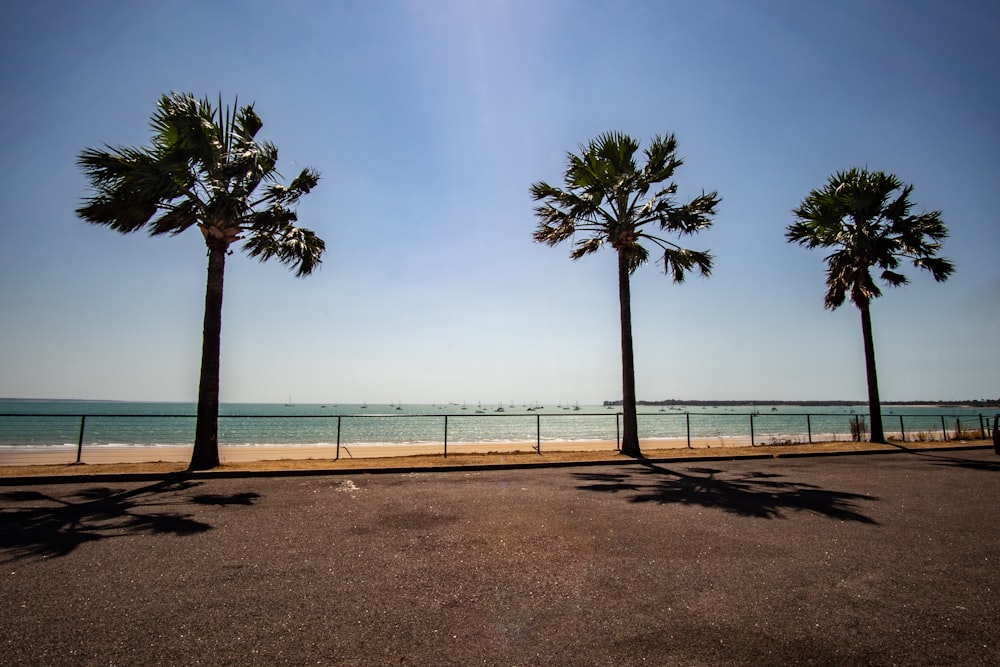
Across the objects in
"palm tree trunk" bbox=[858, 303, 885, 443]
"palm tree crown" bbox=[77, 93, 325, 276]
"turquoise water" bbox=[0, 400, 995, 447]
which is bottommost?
"turquoise water" bbox=[0, 400, 995, 447]

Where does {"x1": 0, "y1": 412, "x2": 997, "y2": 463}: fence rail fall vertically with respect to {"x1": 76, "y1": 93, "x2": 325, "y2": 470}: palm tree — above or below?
below

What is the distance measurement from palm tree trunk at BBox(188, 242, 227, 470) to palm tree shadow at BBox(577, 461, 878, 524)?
9249 millimetres

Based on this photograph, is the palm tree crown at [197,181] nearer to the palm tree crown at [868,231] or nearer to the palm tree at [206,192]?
the palm tree at [206,192]

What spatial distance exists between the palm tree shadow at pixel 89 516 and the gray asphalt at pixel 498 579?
0.16 feet

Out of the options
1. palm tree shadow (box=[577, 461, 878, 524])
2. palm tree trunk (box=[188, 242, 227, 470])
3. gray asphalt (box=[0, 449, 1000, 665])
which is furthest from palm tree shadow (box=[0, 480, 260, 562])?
palm tree shadow (box=[577, 461, 878, 524])

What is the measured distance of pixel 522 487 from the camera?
9.65 metres

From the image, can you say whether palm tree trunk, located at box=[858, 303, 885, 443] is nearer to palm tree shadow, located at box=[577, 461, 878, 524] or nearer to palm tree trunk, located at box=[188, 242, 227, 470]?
palm tree shadow, located at box=[577, 461, 878, 524]

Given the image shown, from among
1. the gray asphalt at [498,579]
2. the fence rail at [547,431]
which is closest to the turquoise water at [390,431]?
the fence rail at [547,431]

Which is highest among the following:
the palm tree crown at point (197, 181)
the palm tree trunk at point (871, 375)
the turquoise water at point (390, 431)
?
the palm tree crown at point (197, 181)

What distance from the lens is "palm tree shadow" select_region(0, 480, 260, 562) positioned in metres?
5.59

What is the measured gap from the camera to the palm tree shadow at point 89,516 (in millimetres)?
5591

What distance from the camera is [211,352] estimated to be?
13.1 metres

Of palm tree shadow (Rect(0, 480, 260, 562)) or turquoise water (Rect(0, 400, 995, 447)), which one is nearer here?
palm tree shadow (Rect(0, 480, 260, 562))

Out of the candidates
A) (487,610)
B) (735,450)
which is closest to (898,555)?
(487,610)
